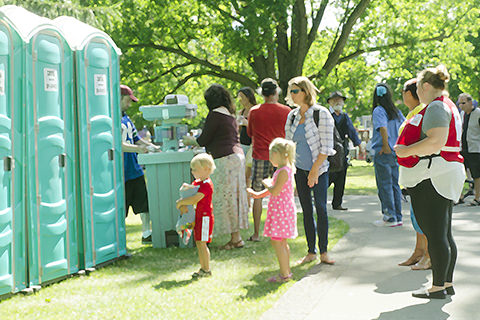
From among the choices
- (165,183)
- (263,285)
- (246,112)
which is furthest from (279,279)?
(246,112)

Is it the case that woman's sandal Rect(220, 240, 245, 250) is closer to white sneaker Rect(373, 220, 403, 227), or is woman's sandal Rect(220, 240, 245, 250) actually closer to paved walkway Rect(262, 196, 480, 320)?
paved walkway Rect(262, 196, 480, 320)

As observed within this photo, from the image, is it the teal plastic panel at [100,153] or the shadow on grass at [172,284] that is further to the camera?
the teal plastic panel at [100,153]

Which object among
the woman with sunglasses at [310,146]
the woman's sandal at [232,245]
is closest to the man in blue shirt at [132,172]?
the woman's sandal at [232,245]

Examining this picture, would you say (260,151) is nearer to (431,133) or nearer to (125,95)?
(125,95)

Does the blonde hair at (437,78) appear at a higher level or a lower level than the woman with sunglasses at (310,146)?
higher

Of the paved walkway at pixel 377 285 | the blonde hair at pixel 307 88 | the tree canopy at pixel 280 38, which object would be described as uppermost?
the tree canopy at pixel 280 38

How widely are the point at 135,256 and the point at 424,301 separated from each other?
3530mm

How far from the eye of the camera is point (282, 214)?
5.53m

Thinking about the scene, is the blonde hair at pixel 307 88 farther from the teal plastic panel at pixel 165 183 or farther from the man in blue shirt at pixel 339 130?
the man in blue shirt at pixel 339 130

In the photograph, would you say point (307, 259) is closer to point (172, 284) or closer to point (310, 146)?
point (310, 146)

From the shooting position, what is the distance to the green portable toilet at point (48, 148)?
5539mm

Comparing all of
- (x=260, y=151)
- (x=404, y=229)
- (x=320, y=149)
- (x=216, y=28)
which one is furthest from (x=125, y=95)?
(x=216, y=28)

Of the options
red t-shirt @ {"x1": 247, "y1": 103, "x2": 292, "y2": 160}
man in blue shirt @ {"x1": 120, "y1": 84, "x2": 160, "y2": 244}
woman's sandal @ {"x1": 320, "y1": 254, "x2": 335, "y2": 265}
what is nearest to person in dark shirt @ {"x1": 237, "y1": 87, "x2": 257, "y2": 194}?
red t-shirt @ {"x1": 247, "y1": 103, "x2": 292, "y2": 160}

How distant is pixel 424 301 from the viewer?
474cm
